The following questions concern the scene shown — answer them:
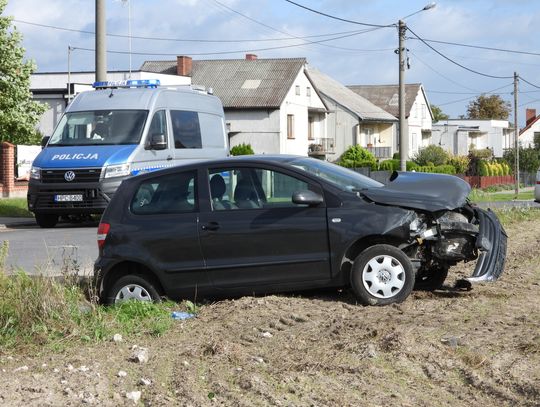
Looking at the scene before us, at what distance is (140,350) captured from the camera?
24.0 feet

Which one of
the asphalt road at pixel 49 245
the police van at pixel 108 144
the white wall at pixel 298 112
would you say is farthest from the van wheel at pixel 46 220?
the white wall at pixel 298 112

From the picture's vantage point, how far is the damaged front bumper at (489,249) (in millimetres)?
9062

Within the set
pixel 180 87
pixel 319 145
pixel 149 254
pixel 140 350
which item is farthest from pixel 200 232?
pixel 319 145

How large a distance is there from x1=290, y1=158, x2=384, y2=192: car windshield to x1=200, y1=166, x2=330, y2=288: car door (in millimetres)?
248

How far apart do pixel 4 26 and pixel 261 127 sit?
27381mm

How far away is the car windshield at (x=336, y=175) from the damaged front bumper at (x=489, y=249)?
1130 millimetres

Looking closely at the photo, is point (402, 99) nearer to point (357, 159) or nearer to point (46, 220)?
point (46, 220)

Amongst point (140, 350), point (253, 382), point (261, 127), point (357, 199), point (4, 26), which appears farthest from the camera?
point (261, 127)

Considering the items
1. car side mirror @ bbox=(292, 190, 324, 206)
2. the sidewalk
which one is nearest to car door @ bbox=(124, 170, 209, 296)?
car side mirror @ bbox=(292, 190, 324, 206)

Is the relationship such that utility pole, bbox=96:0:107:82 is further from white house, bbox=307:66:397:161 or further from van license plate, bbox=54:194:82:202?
white house, bbox=307:66:397:161

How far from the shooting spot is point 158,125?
1898cm

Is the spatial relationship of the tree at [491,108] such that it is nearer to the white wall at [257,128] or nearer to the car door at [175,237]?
the white wall at [257,128]

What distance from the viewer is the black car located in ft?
29.5

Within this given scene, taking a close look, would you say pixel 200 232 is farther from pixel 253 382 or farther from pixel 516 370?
pixel 516 370
